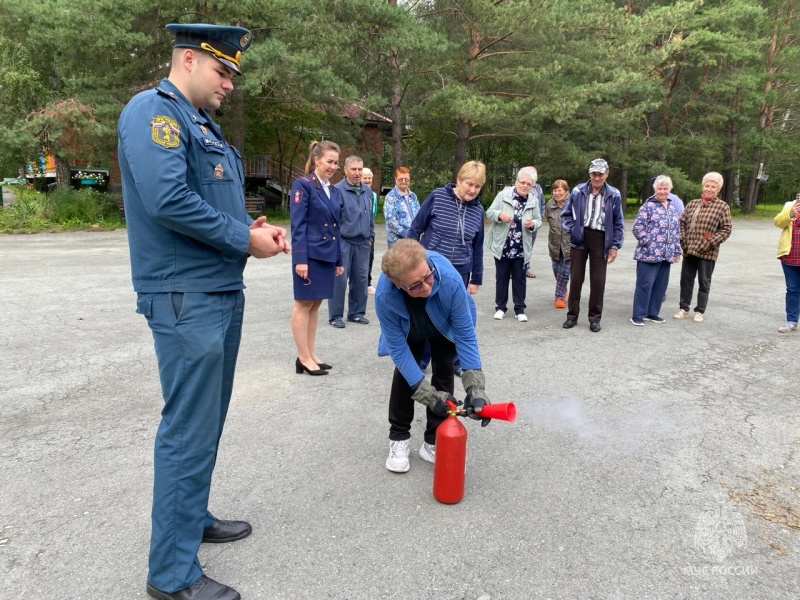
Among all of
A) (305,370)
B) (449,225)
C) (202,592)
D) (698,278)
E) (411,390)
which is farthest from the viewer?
(698,278)

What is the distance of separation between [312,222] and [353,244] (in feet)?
5.87

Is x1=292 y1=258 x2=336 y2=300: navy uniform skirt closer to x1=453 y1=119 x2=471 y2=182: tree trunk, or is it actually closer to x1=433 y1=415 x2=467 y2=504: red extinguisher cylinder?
x1=433 y1=415 x2=467 y2=504: red extinguisher cylinder

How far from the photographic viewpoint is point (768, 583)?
2.47 m

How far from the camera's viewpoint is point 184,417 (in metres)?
2.23

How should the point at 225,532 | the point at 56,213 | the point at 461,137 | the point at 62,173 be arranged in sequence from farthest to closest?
the point at 461,137 → the point at 62,173 → the point at 56,213 → the point at 225,532

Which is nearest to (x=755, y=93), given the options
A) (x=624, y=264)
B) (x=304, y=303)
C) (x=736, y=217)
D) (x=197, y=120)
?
(x=736, y=217)

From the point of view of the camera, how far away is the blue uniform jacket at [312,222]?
514 cm

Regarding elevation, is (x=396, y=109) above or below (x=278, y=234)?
above

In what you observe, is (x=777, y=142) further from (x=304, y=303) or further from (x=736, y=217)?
(x=304, y=303)

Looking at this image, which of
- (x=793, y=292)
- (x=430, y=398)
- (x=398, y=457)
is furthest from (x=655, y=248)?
(x=430, y=398)

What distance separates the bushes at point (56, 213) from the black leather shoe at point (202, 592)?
15969 mm

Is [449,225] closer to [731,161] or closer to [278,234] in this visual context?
[278,234]

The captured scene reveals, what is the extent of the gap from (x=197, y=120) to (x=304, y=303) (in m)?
2.90

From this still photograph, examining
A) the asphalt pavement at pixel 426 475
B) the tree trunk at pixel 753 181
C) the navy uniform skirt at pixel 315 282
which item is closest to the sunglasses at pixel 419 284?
the asphalt pavement at pixel 426 475
